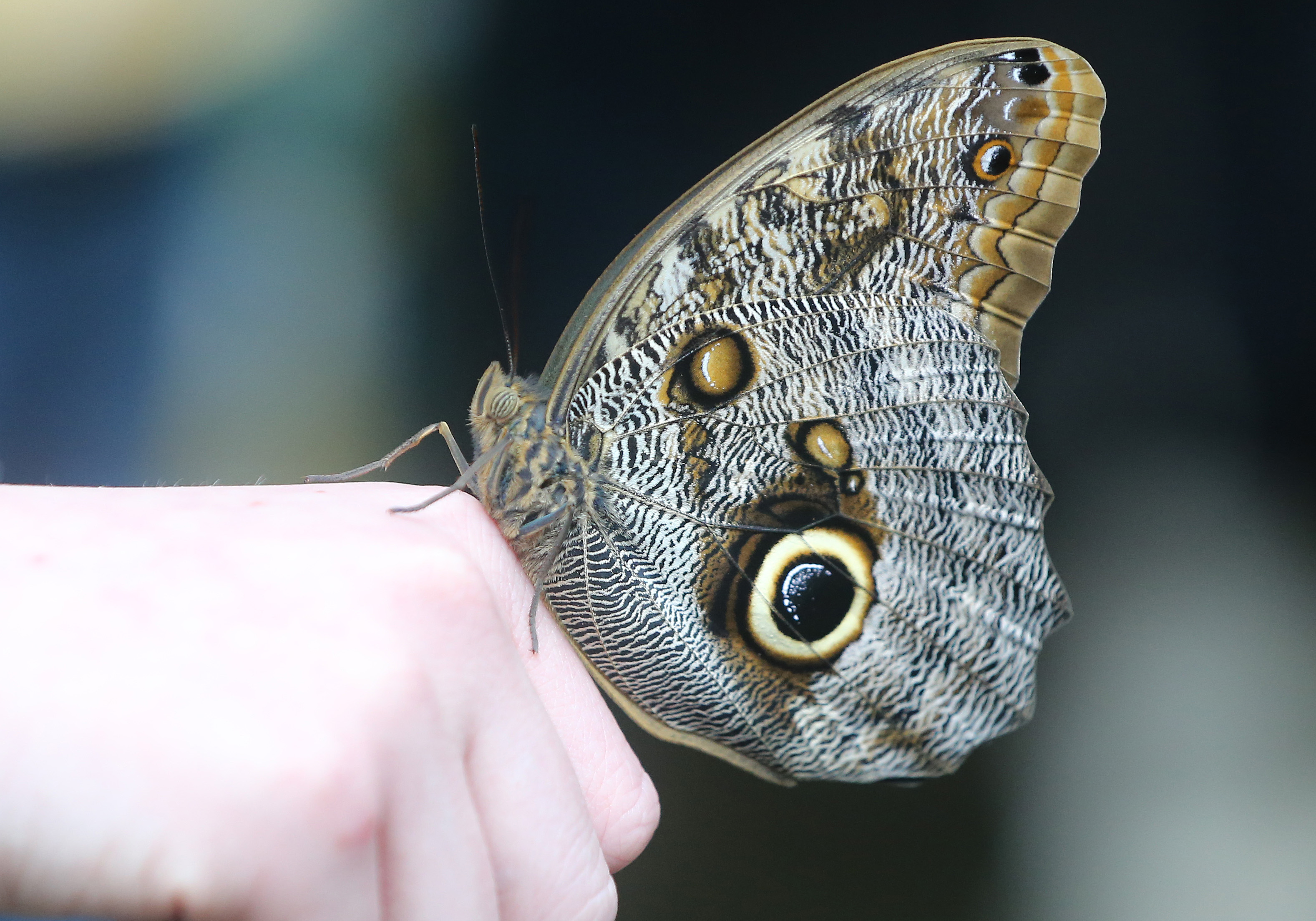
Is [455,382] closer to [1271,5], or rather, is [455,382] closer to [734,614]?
[734,614]

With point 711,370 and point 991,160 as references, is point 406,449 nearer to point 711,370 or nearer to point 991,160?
point 711,370

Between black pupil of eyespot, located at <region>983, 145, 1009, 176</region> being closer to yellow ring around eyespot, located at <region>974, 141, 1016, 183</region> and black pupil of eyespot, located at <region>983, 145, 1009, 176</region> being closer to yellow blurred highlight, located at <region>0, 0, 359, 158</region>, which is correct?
yellow ring around eyespot, located at <region>974, 141, 1016, 183</region>

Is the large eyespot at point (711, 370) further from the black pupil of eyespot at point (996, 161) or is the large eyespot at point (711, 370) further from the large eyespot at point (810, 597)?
the black pupil of eyespot at point (996, 161)

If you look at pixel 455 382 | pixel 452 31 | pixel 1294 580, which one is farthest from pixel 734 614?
pixel 1294 580

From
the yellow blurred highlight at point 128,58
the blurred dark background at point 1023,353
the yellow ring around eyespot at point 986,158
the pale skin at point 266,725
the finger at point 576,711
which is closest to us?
the pale skin at point 266,725

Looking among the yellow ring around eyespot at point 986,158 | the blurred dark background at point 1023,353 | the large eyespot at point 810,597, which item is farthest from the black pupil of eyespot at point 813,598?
the blurred dark background at point 1023,353

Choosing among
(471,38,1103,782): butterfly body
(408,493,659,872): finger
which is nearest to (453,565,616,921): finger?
(408,493,659,872): finger
